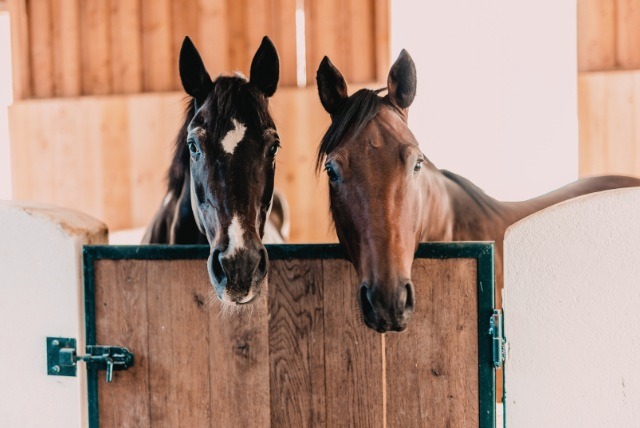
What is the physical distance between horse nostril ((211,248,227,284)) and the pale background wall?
11.8 feet

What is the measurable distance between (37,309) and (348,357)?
0.86 meters

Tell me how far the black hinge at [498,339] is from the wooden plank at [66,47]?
19.8ft

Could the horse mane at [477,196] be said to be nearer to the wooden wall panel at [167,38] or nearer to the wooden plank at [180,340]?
the wooden plank at [180,340]

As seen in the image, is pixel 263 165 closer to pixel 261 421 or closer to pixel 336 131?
pixel 336 131

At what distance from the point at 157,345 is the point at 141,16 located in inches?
217

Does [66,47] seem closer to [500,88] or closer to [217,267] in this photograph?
[500,88]

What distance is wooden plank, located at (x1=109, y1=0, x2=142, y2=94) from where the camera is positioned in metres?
6.90

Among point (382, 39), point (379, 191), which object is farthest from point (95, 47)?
point (379, 191)

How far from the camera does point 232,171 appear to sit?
6.52 ft

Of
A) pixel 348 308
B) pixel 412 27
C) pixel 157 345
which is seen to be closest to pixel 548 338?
pixel 348 308

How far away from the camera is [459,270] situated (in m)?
1.88

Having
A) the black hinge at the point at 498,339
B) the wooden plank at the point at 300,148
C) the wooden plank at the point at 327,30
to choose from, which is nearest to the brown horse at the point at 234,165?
the black hinge at the point at 498,339

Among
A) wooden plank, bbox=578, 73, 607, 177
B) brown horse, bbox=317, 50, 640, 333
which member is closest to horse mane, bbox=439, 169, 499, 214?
brown horse, bbox=317, 50, 640, 333

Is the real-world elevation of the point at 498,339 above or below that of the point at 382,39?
below
